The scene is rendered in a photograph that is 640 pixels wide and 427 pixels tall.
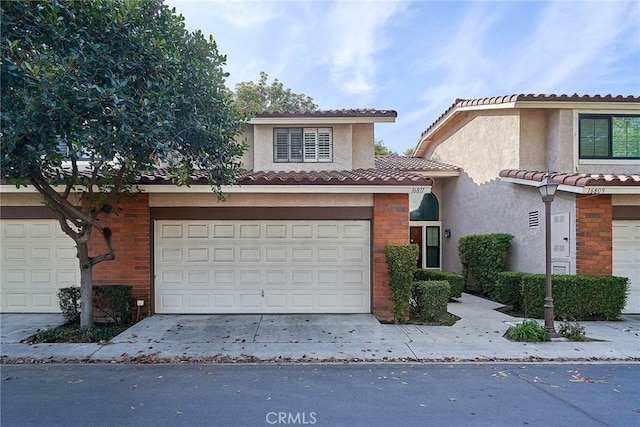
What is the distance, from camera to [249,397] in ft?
16.0

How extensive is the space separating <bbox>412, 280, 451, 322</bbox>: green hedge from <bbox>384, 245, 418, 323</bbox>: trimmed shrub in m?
0.45

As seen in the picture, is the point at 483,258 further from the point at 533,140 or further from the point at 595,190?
the point at 595,190

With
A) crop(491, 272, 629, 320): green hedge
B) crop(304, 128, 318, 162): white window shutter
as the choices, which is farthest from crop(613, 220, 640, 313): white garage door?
crop(304, 128, 318, 162): white window shutter

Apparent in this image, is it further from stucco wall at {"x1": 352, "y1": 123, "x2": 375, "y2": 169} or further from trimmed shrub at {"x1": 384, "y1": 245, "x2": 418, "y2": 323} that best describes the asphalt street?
stucco wall at {"x1": 352, "y1": 123, "x2": 375, "y2": 169}

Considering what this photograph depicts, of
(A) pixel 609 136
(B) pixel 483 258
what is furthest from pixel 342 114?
(A) pixel 609 136

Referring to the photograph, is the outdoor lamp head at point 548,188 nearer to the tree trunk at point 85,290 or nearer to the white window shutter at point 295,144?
the white window shutter at point 295,144

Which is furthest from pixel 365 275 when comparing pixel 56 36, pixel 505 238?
pixel 56 36

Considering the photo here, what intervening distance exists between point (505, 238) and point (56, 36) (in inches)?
477

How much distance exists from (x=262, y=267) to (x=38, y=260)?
224 inches

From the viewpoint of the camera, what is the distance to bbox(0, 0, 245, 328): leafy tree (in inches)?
207

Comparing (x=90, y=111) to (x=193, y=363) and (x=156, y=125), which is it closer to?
(x=156, y=125)

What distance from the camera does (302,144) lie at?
11.2m

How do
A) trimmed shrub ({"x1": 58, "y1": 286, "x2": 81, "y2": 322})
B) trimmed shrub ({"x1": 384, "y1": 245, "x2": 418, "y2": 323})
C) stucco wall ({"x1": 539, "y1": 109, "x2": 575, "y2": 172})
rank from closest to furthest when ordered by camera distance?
trimmed shrub ({"x1": 58, "y1": 286, "x2": 81, "y2": 322}) → trimmed shrub ({"x1": 384, "y1": 245, "x2": 418, "y2": 323}) → stucco wall ({"x1": 539, "y1": 109, "x2": 575, "y2": 172})

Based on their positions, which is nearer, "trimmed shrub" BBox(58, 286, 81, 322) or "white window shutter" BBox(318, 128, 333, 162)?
"trimmed shrub" BBox(58, 286, 81, 322)
